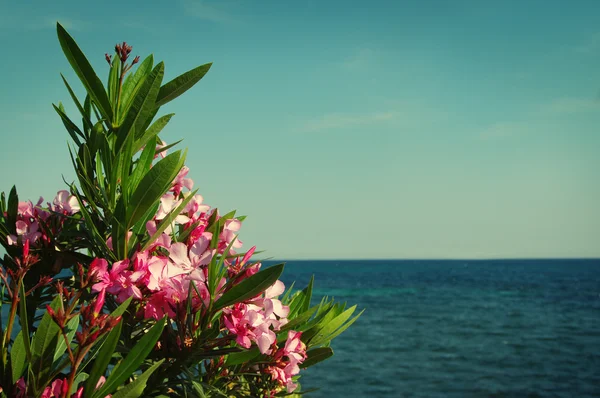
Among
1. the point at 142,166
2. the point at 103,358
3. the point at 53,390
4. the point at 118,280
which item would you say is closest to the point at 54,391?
the point at 53,390

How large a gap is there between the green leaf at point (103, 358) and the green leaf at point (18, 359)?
0.18 meters

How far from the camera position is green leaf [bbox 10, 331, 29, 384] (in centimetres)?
109

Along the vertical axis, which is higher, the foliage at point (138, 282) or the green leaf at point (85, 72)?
the green leaf at point (85, 72)

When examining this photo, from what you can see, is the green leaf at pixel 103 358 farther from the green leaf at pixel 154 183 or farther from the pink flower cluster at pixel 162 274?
the green leaf at pixel 154 183

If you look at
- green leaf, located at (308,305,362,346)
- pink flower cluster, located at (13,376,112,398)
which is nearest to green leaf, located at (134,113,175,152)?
pink flower cluster, located at (13,376,112,398)

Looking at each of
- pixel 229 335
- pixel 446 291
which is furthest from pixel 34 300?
pixel 446 291

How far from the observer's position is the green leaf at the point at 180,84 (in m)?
→ 1.41

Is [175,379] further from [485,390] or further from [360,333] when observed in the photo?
[360,333]

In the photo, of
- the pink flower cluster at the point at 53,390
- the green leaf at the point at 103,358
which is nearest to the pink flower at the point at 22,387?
the pink flower cluster at the point at 53,390

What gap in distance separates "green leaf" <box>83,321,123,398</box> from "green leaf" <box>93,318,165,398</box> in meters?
0.03

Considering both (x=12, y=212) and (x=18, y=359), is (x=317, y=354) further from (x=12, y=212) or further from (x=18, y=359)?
(x=12, y=212)

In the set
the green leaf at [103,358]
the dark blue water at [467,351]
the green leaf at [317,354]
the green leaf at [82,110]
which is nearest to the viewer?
the green leaf at [103,358]

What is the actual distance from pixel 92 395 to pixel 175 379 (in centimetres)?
26

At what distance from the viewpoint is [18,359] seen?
3.63ft
